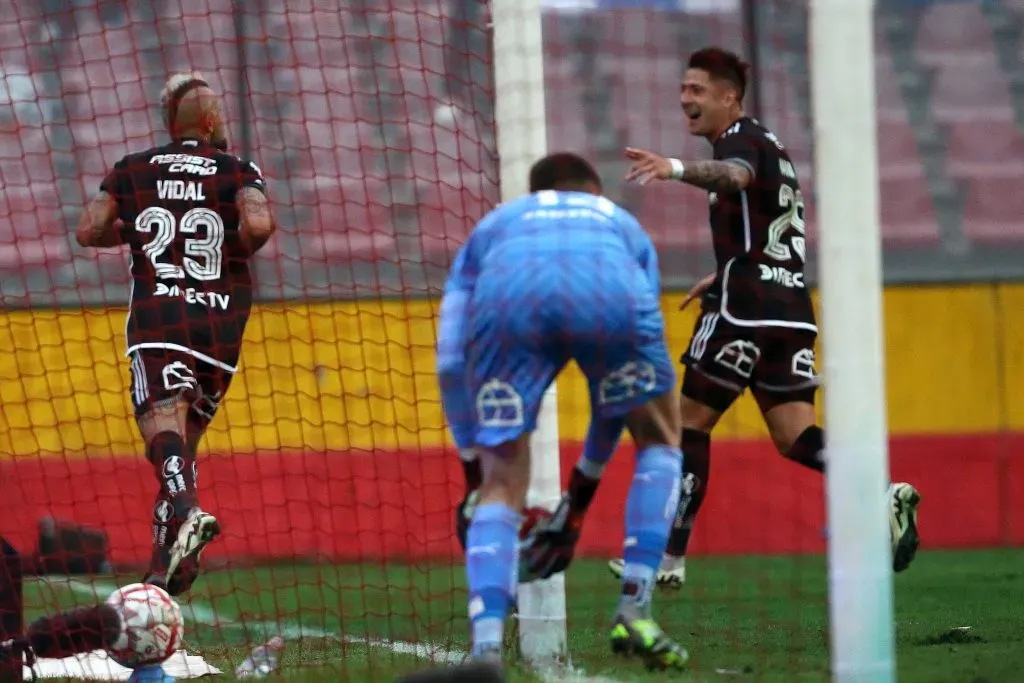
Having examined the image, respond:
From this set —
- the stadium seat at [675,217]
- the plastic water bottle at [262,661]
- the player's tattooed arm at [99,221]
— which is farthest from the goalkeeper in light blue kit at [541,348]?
the stadium seat at [675,217]

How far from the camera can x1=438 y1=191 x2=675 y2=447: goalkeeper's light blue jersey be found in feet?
13.6

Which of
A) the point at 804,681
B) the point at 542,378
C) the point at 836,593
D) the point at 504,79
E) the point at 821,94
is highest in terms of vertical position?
the point at 504,79

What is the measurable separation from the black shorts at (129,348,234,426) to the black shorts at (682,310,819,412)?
1.78 metres

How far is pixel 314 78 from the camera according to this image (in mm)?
9945

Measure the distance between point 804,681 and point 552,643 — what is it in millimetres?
944

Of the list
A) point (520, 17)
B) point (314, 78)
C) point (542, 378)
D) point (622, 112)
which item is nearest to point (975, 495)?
point (622, 112)

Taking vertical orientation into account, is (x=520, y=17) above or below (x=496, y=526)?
above

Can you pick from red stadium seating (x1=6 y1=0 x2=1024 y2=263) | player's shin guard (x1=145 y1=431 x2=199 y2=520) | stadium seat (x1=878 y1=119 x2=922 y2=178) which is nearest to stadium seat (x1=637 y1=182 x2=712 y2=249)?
red stadium seating (x1=6 y1=0 x2=1024 y2=263)

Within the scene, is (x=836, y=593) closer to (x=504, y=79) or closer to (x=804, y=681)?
(x=804, y=681)

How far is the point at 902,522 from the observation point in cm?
560

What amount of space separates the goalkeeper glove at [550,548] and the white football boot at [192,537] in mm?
1225

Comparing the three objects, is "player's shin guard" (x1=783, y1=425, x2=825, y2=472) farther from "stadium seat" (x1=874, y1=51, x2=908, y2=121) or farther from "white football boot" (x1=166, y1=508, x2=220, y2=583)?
"stadium seat" (x1=874, y1=51, x2=908, y2=121)

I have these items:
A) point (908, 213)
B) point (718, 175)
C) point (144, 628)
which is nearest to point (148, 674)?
point (144, 628)

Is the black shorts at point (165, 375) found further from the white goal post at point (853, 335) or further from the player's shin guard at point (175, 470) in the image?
the white goal post at point (853, 335)
